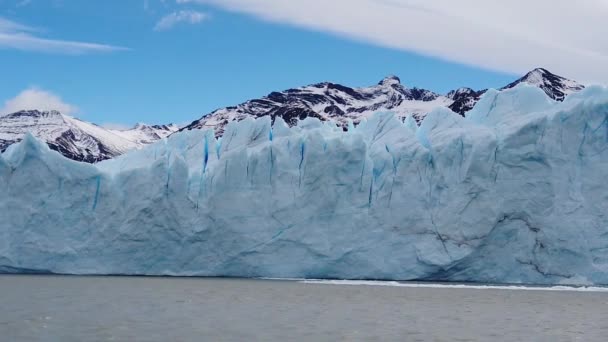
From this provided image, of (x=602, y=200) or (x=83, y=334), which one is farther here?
(x=602, y=200)

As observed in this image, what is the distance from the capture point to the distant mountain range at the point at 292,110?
2655 inches

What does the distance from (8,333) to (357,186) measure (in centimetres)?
1409

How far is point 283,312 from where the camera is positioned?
46.8 ft

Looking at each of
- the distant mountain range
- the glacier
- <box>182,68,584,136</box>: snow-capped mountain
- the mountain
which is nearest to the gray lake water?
the glacier

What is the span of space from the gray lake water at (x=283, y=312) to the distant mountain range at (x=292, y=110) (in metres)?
44.6

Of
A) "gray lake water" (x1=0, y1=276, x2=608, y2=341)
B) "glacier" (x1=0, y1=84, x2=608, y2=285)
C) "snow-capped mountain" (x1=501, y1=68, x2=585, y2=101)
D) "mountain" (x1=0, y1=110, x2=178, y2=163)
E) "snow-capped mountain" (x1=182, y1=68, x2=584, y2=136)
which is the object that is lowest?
"gray lake water" (x1=0, y1=276, x2=608, y2=341)

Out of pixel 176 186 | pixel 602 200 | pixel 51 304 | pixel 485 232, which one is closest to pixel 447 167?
pixel 485 232

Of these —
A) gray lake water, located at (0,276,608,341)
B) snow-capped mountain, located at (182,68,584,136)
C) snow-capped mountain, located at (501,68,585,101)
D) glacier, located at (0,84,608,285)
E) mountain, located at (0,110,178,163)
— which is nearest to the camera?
gray lake water, located at (0,276,608,341)

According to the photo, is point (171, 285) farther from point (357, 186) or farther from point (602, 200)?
point (602, 200)

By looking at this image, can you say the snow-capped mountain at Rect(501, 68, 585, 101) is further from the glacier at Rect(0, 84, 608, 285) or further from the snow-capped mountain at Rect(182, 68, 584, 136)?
the glacier at Rect(0, 84, 608, 285)

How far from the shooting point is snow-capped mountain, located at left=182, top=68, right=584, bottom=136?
67.3 m

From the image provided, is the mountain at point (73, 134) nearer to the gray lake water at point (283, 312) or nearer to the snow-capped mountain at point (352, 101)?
the snow-capped mountain at point (352, 101)

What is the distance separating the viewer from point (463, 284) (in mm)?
22594

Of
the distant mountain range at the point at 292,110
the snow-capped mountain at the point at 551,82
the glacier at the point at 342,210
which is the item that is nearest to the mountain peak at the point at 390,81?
the distant mountain range at the point at 292,110
